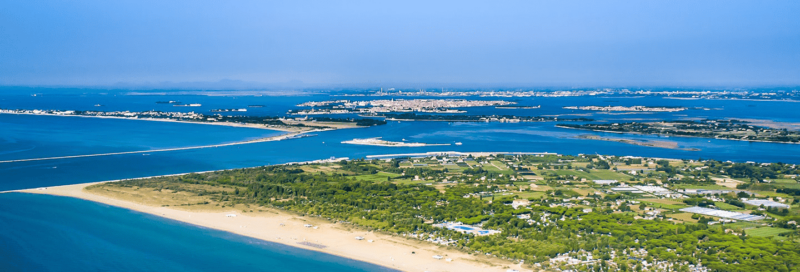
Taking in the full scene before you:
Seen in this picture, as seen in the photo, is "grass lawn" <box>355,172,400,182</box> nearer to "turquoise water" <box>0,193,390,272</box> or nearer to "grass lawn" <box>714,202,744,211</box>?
"turquoise water" <box>0,193,390,272</box>

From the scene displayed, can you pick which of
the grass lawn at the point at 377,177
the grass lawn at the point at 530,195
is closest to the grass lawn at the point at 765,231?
the grass lawn at the point at 530,195

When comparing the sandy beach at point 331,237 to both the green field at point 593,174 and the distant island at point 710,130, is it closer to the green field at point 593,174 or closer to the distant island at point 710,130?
the green field at point 593,174

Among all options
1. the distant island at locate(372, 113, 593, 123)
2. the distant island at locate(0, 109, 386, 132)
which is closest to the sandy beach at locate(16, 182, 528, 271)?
the distant island at locate(0, 109, 386, 132)

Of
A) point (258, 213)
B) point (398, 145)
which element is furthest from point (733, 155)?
point (258, 213)

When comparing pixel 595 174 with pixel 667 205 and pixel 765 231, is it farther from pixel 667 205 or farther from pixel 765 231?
pixel 765 231

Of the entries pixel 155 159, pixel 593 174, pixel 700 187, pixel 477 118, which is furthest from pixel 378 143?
pixel 477 118

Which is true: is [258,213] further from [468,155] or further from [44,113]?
[44,113]
